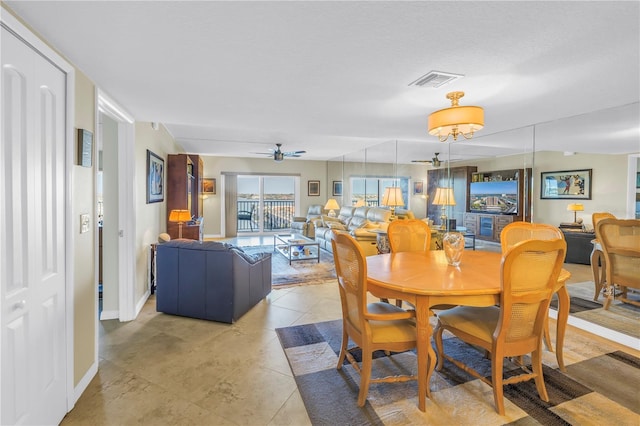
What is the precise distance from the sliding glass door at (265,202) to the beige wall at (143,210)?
16.3 ft

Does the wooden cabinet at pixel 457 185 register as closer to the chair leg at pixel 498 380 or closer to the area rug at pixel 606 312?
the area rug at pixel 606 312

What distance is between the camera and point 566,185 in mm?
3904

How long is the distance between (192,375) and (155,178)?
9.03 ft

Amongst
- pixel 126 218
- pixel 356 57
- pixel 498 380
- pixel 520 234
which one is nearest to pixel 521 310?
pixel 498 380

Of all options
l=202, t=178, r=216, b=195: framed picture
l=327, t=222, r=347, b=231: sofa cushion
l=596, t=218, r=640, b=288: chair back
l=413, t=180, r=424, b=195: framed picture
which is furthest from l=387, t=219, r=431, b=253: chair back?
l=202, t=178, r=216, b=195: framed picture

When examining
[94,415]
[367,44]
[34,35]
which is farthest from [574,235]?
[34,35]

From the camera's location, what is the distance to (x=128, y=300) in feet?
10.6

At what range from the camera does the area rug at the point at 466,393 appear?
73.5 inches

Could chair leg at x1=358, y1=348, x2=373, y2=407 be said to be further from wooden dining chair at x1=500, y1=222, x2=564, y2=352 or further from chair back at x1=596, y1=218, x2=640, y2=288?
chair back at x1=596, y1=218, x2=640, y2=288

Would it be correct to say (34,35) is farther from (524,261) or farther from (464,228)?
(464,228)

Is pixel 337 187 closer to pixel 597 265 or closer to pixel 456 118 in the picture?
pixel 597 265

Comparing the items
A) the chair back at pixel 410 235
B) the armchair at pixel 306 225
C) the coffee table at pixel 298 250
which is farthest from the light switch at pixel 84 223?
the armchair at pixel 306 225

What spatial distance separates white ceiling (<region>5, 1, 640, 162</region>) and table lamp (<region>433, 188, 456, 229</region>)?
2435 millimetres

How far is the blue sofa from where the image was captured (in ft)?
10.3
